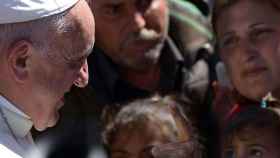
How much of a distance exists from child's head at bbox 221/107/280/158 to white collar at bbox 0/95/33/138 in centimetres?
97

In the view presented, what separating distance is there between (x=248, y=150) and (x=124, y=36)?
631mm

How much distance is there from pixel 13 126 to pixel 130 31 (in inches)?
49.8

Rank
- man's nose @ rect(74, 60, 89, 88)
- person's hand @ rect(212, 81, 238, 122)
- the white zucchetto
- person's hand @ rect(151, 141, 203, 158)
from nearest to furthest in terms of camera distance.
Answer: the white zucchetto < man's nose @ rect(74, 60, 89, 88) < person's hand @ rect(151, 141, 203, 158) < person's hand @ rect(212, 81, 238, 122)

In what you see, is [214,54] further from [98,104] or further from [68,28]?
[68,28]

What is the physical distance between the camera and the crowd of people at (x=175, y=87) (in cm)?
238

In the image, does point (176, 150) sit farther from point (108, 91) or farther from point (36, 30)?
point (36, 30)

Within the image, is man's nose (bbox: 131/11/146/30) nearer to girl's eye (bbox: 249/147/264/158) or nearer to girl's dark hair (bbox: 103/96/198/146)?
girl's dark hair (bbox: 103/96/198/146)

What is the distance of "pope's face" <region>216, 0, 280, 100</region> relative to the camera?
93.7 inches

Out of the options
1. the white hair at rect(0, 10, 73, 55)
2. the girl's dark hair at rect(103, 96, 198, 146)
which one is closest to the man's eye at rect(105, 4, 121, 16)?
the girl's dark hair at rect(103, 96, 198, 146)

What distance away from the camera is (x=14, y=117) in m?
1.42

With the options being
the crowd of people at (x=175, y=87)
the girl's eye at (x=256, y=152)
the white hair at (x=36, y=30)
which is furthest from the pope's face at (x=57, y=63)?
the girl's eye at (x=256, y=152)

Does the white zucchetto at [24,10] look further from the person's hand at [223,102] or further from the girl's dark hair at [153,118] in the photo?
the person's hand at [223,102]

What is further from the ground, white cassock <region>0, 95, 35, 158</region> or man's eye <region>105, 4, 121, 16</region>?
white cassock <region>0, 95, 35, 158</region>

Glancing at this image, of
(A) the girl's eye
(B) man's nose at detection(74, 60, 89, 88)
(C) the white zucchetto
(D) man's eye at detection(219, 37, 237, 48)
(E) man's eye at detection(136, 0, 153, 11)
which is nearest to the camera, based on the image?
(C) the white zucchetto
